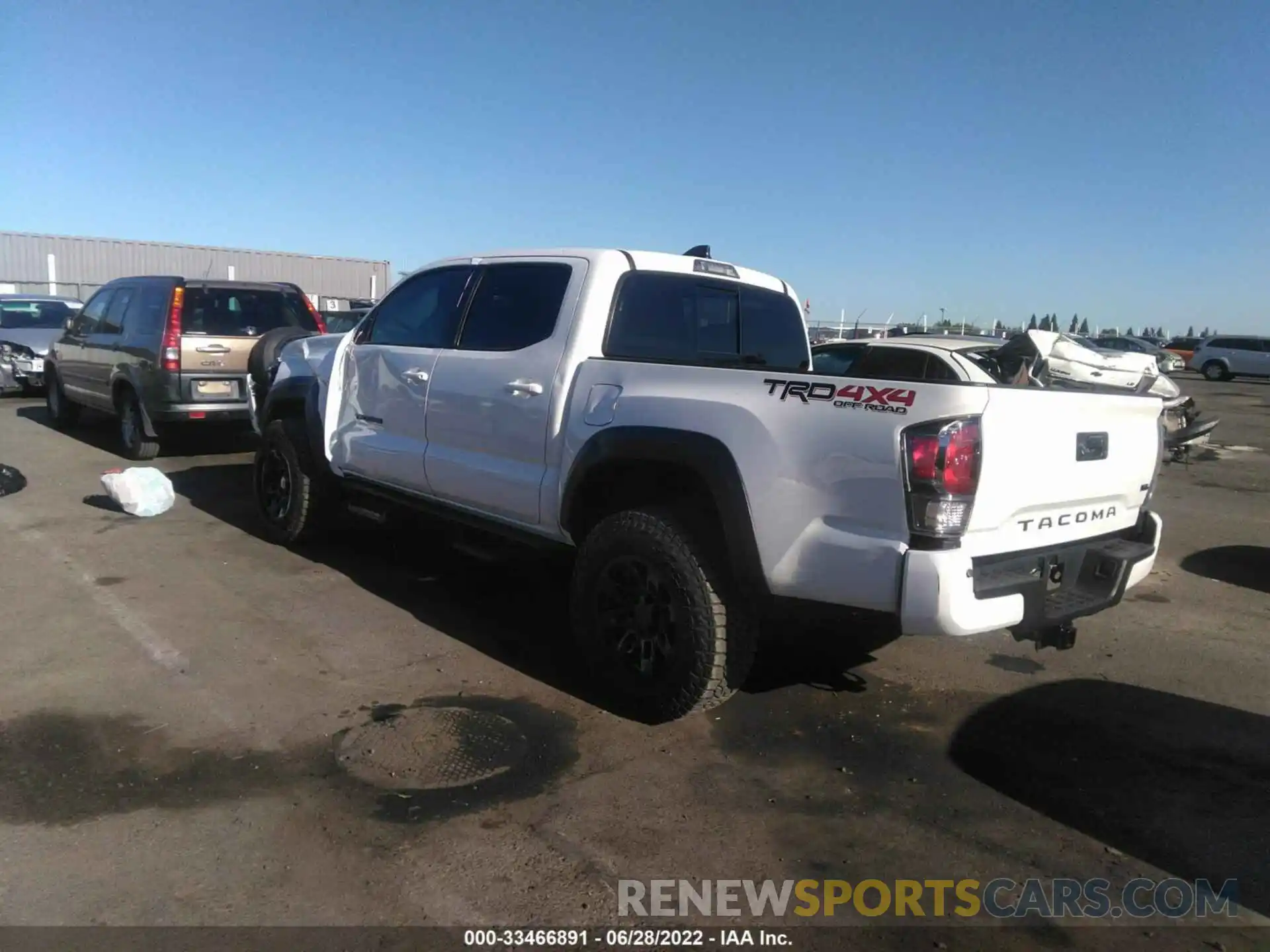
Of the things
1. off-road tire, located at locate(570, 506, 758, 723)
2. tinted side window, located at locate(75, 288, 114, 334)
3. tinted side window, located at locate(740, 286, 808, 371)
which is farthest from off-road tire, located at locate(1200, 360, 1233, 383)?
off-road tire, located at locate(570, 506, 758, 723)

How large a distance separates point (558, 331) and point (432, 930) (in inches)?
104

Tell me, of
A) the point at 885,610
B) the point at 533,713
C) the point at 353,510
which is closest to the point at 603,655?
the point at 533,713

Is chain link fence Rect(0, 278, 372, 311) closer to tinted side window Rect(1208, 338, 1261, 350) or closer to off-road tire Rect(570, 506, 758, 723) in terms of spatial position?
off-road tire Rect(570, 506, 758, 723)

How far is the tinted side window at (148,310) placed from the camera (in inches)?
357

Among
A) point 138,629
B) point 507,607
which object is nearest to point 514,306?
point 507,607

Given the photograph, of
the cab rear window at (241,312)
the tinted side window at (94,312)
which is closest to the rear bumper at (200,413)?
the cab rear window at (241,312)

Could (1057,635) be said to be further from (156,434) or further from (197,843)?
(156,434)

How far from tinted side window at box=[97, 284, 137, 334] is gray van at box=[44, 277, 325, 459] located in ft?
0.04

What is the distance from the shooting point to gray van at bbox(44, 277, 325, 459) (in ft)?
29.4

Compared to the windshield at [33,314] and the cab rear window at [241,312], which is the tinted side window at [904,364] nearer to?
the cab rear window at [241,312]

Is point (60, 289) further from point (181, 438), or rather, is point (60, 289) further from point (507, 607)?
point (507, 607)

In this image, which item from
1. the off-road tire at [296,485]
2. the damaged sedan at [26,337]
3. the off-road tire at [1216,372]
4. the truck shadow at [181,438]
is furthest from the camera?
the off-road tire at [1216,372]

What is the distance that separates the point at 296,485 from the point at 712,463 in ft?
12.4

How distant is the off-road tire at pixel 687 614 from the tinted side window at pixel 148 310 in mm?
6935
